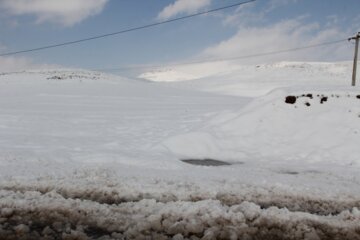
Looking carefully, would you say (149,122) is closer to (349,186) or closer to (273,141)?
(273,141)

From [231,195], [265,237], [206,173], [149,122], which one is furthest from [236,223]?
[149,122]

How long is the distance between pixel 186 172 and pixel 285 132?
5.77m

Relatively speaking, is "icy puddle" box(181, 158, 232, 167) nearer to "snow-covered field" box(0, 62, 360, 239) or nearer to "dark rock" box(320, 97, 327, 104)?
"snow-covered field" box(0, 62, 360, 239)

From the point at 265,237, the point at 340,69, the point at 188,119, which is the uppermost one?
the point at 340,69

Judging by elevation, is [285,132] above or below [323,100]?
below

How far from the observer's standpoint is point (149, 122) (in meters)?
18.4

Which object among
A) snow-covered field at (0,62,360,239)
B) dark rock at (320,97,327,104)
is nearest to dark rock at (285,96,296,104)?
snow-covered field at (0,62,360,239)

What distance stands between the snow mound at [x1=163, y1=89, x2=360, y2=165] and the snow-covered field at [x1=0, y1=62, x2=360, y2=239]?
0.11 ft

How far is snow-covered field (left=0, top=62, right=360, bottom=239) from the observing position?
216 inches

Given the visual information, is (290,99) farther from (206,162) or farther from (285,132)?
(206,162)

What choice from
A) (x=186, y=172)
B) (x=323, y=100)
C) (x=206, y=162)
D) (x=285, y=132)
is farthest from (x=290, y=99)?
(x=186, y=172)

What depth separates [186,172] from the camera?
9461mm

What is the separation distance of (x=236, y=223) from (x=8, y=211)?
291 cm

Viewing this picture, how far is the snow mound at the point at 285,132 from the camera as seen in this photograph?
1255 centimetres
